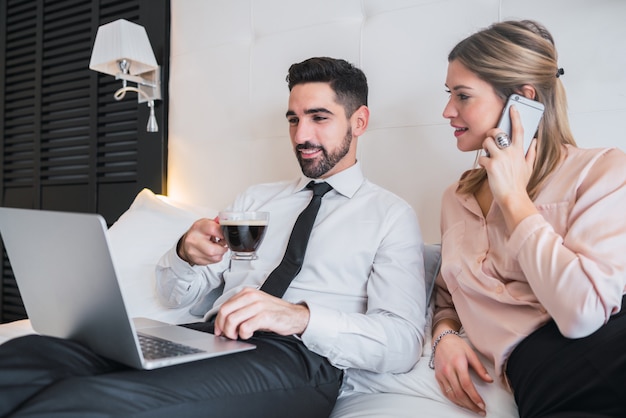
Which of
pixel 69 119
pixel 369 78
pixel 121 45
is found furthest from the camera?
pixel 69 119

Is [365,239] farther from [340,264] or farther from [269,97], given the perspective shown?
[269,97]

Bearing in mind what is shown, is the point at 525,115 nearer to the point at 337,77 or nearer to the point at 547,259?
the point at 547,259

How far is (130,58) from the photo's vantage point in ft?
7.26

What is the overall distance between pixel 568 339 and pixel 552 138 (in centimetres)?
47

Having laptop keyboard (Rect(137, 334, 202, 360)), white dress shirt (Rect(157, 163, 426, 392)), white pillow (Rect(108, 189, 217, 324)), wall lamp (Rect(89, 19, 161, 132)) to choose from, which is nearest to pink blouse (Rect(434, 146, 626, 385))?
white dress shirt (Rect(157, 163, 426, 392))

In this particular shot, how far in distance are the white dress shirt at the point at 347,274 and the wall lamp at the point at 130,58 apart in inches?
40.0

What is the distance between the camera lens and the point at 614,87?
4.52ft

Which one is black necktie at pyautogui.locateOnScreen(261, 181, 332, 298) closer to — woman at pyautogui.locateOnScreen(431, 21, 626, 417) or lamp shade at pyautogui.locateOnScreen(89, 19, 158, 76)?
woman at pyautogui.locateOnScreen(431, 21, 626, 417)

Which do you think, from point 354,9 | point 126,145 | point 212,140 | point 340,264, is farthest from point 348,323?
point 126,145

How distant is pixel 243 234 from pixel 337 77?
72cm

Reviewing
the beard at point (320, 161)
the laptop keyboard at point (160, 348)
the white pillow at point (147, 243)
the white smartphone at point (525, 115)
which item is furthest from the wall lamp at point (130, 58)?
the white smartphone at point (525, 115)

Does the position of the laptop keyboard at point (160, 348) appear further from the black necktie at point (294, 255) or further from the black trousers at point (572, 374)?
the black trousers at point (572, 374)

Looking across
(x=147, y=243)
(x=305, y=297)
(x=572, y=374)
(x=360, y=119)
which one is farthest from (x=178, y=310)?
(x=572, y=374)

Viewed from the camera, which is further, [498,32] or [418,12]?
[418,12]
